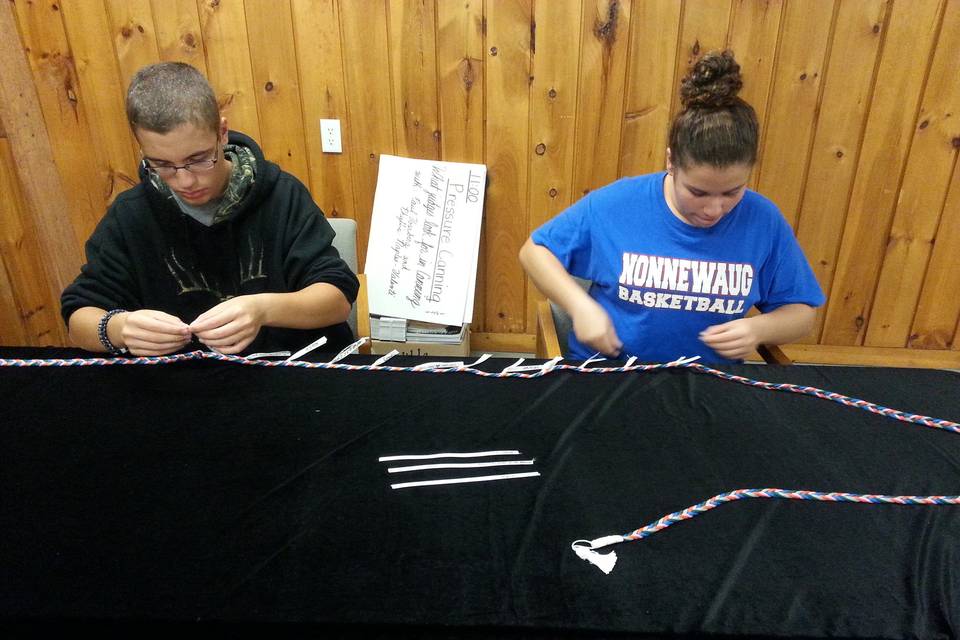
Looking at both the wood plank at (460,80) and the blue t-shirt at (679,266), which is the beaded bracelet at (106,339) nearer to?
the blue t-shirt at (679,266)

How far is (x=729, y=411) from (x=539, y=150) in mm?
1360

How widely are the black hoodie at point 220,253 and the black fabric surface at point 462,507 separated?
0.88 ft

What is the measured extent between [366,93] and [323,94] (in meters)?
0.14

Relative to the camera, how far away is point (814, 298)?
1296 mm

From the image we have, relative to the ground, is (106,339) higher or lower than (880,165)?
lower

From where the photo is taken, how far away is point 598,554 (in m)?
0.68

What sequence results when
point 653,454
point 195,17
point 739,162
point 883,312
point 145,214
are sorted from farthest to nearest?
point 883,312, point 195,17, point 145,214, point 739,162, point 653,454

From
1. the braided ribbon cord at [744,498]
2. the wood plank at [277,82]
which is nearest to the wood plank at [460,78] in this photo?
the wood plank at [277,82]

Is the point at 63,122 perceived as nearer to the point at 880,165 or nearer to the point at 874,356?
the point at 880,165

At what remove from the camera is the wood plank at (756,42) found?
1869mm

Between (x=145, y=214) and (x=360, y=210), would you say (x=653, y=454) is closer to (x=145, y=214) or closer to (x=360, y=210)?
(x=145, y=214)

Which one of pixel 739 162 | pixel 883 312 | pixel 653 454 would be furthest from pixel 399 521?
pixel 883 312

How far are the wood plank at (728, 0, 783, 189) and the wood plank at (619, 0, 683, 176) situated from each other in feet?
0.61

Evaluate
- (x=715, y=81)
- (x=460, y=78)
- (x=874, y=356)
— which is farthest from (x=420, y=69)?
(x=874, y=356)
